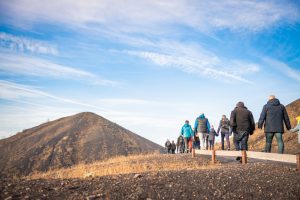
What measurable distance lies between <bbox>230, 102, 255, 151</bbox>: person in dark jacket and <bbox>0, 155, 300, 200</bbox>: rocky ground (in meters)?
4.33

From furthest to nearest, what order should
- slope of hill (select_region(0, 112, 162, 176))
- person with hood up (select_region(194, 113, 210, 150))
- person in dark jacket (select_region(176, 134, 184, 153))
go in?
slope of hill (select_region(0, 112, 162, 176))
person in dark jacket (select_region(176, 134, 184, 153))
person with hood up (select_region(194, 113, 210, 150))

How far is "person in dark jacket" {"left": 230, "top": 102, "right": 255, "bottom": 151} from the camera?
13.4 m

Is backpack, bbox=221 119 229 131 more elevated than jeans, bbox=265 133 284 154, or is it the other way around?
backpack, bbox=221 119 229 131

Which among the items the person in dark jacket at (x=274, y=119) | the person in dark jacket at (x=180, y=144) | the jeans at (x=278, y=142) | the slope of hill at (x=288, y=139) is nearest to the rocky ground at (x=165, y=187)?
the jeans at (x=278, y=142)

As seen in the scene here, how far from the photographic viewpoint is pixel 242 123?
13.4m

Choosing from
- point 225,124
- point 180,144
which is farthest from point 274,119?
point 180,144

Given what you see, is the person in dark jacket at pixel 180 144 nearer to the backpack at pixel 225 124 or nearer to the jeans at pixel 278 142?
the backpack at pixel 225 124

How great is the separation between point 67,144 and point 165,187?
3734 centimetres

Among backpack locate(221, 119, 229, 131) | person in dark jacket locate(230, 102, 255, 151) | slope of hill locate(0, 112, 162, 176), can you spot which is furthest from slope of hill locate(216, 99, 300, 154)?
slope of hill locate(0, 112, 162, 176)

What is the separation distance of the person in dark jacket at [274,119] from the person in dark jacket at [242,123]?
32.0 inches

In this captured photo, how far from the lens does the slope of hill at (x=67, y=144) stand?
125 feet

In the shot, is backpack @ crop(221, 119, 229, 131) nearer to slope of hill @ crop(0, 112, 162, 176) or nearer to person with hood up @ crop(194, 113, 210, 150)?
person with hood up @ crop(194, 113, 210, 150)

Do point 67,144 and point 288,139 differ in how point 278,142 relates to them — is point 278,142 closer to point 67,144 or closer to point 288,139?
point 288,139

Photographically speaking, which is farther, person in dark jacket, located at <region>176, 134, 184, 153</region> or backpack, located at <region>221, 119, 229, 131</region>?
person in dark jacket, located at <region>176, 134, 184, 153</region>
